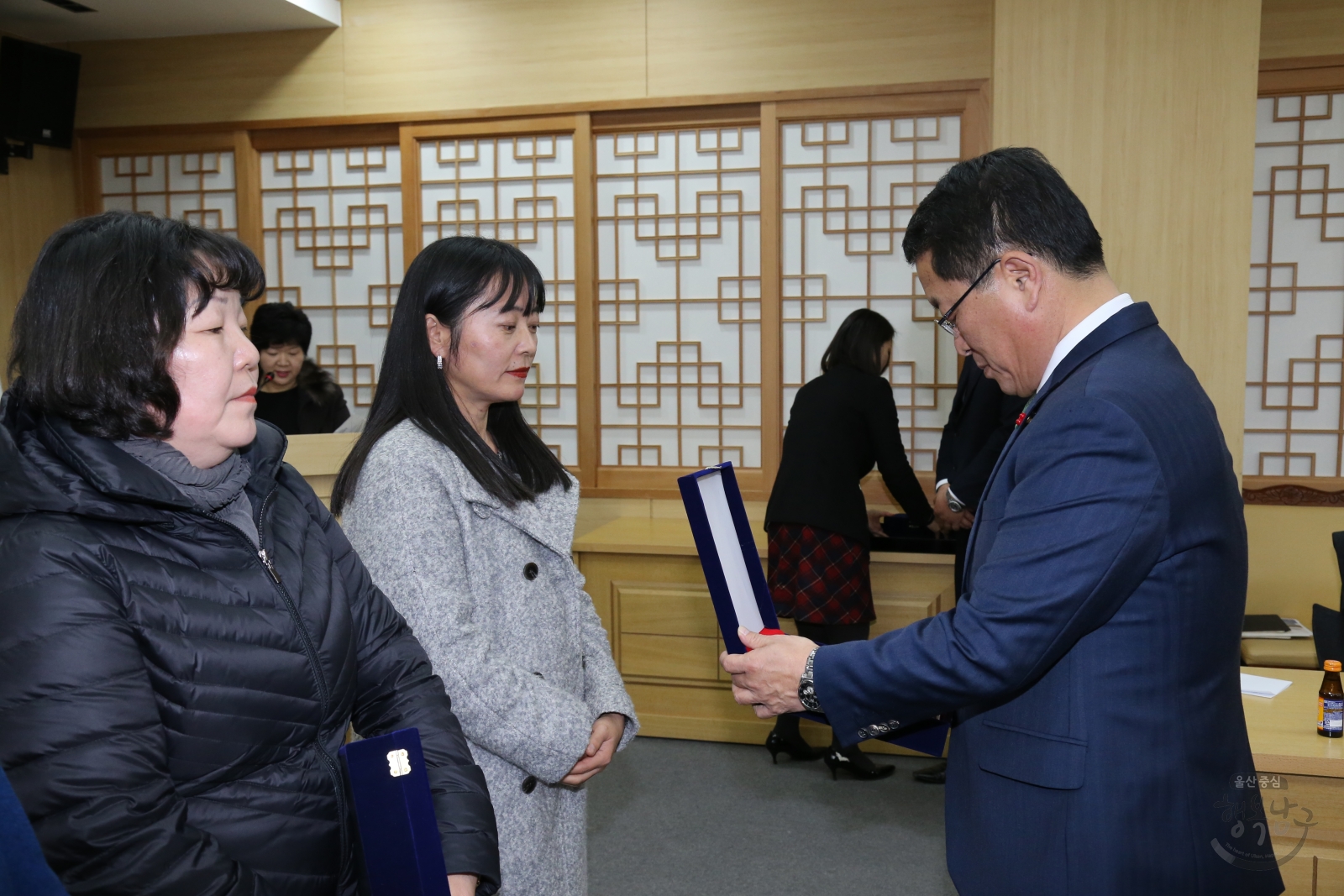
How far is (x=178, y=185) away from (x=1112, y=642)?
4.92 meters

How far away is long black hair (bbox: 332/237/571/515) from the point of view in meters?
1.50

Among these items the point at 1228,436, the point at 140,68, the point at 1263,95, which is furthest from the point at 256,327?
the point at 1263,95

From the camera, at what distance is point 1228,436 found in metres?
3.08

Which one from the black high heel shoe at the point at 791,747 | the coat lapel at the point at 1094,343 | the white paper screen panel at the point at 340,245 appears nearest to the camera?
the coat lapel at the point at 1094,343

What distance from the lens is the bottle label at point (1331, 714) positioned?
73.5 inches

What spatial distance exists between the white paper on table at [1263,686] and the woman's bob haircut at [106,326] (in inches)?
85.3

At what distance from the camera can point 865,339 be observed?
134 inches

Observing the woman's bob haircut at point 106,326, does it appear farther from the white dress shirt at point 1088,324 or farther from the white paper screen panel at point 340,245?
the white paper screen panel at point 340,245

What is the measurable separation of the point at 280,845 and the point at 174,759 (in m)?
0.14

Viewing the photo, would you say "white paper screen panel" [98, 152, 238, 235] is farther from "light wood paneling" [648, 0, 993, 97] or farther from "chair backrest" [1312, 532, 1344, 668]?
"chair backrest" [1312, 532, 1344, 668]

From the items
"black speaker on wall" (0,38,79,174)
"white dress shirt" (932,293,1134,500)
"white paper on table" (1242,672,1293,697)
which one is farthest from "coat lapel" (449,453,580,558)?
"black speaker on wall" (0,38,79,174)

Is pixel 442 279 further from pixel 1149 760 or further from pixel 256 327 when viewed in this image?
pixel 256 327

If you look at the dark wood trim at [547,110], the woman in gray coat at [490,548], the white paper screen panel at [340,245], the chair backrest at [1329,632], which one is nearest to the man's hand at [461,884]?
the woman in gray coat at [490,548]

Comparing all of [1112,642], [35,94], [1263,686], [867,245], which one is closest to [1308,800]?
[1263,686]
